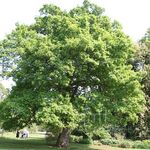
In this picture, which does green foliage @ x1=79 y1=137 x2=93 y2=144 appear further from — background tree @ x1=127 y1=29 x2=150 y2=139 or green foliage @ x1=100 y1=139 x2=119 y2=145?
background tree @ x1=127 y1=29 x2=150 y2=139

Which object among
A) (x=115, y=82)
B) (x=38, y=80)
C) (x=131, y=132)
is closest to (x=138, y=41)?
(x=131, y=132)

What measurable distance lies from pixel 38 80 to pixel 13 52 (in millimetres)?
4503

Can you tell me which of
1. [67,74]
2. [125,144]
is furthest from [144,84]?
[67,74]

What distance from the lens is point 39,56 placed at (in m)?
34.5

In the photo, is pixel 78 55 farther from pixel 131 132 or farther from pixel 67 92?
pixel 131 132

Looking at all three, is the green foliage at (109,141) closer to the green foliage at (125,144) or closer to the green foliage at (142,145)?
the green foliage at (125,144)

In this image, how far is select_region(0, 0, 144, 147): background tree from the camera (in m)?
33.7

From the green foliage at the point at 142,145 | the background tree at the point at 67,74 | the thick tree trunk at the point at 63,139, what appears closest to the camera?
the background tree at the point at 67,74

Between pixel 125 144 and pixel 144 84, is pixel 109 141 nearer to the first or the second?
pixel 125 144

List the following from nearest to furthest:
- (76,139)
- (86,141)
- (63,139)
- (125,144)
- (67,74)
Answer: (67,74), (63,139), (125,144), (86,141), (76,139)

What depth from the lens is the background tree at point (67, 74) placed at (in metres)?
33.7

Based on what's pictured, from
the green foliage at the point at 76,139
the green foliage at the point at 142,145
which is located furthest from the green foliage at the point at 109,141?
the green foliage at the point at 76,139

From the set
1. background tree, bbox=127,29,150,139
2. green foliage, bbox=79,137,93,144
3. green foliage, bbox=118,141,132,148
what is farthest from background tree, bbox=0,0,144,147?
background tree, bbox=127,29,150,139

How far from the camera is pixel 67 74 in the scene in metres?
34.8
